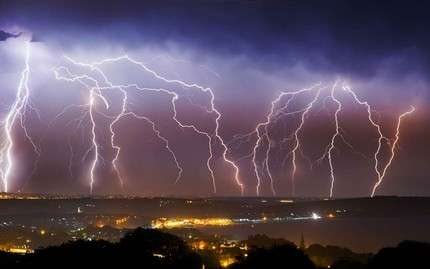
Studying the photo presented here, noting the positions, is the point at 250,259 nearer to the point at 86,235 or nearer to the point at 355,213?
the point at 86,235

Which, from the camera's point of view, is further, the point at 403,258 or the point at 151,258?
the point at 151,258

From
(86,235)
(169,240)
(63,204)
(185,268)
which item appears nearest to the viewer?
(185,268)

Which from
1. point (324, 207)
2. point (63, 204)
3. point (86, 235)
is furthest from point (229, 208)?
point (86, 235)

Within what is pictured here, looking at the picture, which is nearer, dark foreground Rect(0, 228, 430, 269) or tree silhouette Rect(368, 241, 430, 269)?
tree silhouette Rect(368, 241, 430, 269)

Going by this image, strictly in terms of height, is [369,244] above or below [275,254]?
below

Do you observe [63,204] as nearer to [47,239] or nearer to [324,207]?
[324,207]

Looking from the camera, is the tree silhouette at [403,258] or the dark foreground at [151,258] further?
the dark foreground at [151,258]

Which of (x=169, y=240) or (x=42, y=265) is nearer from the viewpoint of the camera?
(x=42, y=265)

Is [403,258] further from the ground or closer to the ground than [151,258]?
further from the ground

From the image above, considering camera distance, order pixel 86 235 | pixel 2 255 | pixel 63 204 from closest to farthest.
Result: pixel 2 255, pixel 86 235, pixel 63 204

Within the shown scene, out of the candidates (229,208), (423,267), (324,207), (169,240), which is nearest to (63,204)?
(229,208)
